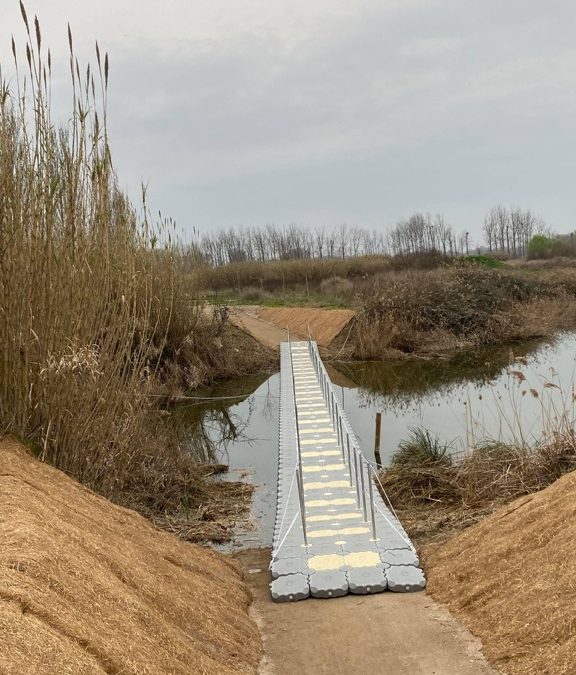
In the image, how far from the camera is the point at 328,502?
24.7ft

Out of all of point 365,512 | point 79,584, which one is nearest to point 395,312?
point 365,512

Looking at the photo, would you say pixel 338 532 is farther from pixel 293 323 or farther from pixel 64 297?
pixel 293 323

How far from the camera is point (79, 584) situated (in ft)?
10.8

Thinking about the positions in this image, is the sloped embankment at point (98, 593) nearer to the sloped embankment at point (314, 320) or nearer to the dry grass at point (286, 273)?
the sloped embankment at point (314, 320)

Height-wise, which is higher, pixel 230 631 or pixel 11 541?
pixel 11 541

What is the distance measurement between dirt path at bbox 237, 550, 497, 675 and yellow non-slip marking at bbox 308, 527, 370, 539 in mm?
1076

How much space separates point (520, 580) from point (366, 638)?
109 cm

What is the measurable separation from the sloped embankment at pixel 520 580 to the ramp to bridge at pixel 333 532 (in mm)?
370

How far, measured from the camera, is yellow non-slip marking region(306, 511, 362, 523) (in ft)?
22.7

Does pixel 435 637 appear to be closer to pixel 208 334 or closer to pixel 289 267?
pixel 208 334

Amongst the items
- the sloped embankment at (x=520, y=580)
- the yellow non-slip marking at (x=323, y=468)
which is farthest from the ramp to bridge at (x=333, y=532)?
the sloped embankment at (x=520, y=580)

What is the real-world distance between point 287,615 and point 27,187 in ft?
12.5

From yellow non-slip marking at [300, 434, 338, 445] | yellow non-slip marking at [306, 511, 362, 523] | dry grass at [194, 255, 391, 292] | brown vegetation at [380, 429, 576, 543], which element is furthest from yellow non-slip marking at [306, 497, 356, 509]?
dry grass at [194, 255, 391, 292]

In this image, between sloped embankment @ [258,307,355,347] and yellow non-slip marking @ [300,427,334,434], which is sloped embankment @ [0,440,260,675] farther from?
sloped embankment @ [258,307,355,347]
